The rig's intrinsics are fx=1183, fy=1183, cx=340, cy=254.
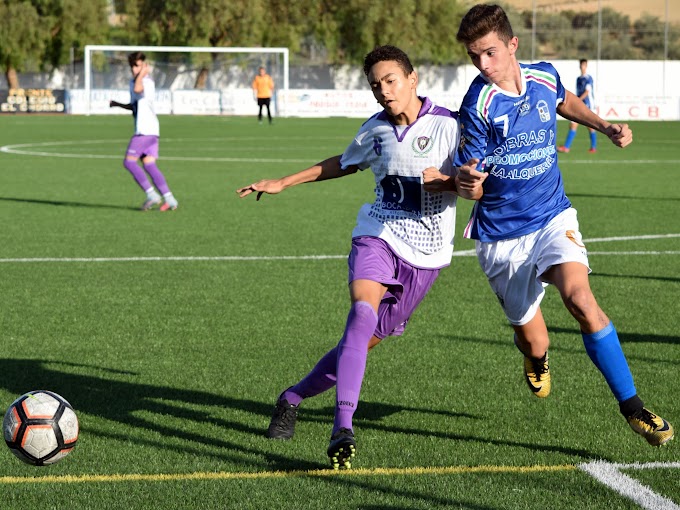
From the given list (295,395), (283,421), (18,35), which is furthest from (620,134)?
(18,35)

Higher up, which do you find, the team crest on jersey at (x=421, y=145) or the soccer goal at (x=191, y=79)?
the soccer goal at (x=191, y=79)

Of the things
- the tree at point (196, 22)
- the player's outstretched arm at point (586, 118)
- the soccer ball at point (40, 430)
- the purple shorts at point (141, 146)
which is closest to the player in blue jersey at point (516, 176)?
the player's outstretched arm at point (586, 118)

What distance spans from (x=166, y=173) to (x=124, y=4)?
46.4 m

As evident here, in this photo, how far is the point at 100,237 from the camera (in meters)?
13.0

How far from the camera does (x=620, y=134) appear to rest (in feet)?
18.6

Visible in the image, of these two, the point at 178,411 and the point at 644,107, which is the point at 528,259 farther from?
the point at 644,107

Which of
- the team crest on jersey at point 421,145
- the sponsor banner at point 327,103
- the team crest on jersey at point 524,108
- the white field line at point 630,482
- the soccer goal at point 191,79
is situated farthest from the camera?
the soccer goal at point 191,79

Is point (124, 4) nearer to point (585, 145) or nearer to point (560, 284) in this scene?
point (585, 145)

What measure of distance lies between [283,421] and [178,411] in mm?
745

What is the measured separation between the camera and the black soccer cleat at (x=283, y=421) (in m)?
5.48

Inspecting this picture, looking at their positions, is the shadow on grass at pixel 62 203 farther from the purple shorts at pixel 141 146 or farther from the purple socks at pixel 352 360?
the purple socks at pixel 352 360

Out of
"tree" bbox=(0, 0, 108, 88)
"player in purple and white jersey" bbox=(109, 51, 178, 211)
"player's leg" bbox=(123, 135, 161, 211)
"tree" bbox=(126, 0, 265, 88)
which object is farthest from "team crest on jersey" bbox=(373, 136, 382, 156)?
"tree" bbox=(126, 0, 265, 88)

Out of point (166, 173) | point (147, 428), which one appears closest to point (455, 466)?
point (147, 428)

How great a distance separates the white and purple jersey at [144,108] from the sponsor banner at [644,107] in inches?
1603
